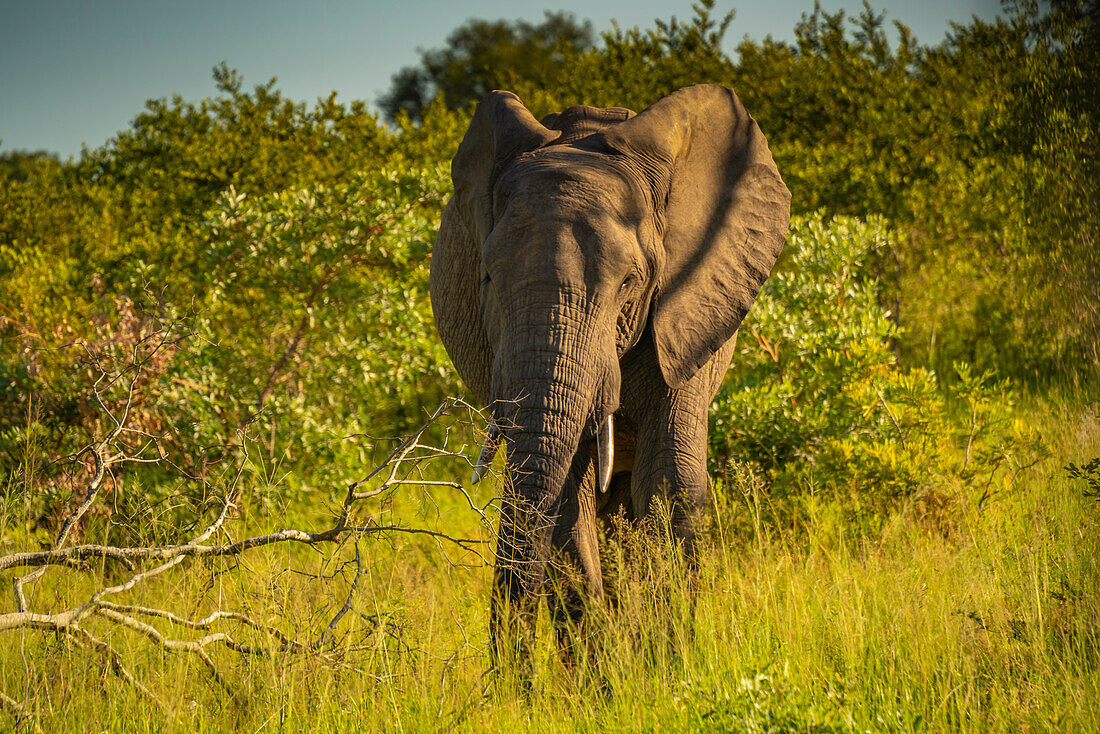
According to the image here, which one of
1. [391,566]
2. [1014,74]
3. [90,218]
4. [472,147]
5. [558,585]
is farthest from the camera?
[90,218]

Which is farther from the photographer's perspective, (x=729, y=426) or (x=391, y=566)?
(x=729, y=426)

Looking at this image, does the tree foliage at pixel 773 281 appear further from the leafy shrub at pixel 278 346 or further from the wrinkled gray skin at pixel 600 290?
the wrinkled gray skin at pixel 600 290

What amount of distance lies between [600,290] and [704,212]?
3.49 ft

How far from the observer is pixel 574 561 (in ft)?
15.2

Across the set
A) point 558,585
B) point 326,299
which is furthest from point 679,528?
point 326,299

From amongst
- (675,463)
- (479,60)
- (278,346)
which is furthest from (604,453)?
(479,60)

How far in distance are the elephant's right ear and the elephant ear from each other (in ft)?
1.42

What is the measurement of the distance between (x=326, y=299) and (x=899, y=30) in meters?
11.6

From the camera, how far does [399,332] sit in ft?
25.7

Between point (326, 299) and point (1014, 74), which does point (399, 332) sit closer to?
point (326, 299)

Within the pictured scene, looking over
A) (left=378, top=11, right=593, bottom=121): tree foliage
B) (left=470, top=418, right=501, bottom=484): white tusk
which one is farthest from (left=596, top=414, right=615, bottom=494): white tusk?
(left=378, top=11, right=593, bottom=121): tree foliage

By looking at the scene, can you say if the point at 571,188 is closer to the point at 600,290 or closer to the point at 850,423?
the point at 600,290

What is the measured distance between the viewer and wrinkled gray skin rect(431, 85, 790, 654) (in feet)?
13.4

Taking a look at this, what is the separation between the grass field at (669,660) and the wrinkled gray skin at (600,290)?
1.19 ft
